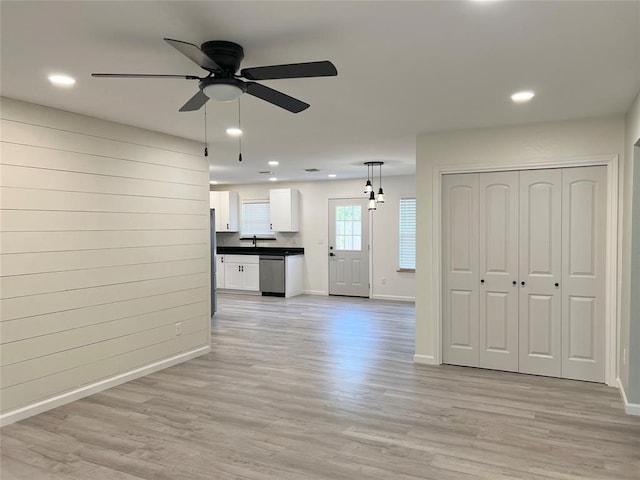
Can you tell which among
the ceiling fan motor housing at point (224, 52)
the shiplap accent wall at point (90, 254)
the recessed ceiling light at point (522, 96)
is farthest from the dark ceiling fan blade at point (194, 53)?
the recessed ceiling light at point (522, 96)

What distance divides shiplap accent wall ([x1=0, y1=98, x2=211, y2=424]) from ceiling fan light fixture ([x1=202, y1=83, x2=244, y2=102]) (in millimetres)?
2050

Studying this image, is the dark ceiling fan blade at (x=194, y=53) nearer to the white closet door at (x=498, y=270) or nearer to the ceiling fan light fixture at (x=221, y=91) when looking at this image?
the ceiling fan light fixture at (x=221, y=91)

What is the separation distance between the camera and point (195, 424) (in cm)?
336

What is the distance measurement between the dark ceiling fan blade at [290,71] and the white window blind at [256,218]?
781 cm

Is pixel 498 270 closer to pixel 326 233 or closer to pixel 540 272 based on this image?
pixel 540 272

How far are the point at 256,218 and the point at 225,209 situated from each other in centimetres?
73

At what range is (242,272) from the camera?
9.76m

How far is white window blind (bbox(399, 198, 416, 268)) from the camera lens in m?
8.66

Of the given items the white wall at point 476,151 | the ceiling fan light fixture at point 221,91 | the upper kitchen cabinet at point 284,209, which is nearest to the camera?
the ceiling fan light fixture at point 221,91

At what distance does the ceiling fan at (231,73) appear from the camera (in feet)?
7.10

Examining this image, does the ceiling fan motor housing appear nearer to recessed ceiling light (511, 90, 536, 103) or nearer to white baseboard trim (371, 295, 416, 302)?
recessed ceiling light (511, 90, 536, 103)

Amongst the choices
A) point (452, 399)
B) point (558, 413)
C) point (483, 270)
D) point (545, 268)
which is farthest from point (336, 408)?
point (545, 268)

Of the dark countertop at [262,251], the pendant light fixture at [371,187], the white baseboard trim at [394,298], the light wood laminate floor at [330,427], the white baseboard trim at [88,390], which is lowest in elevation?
the light wood laminate floor at [330,427]

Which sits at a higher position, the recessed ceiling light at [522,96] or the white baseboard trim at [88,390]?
the recessed ceiling light at [522,96]
